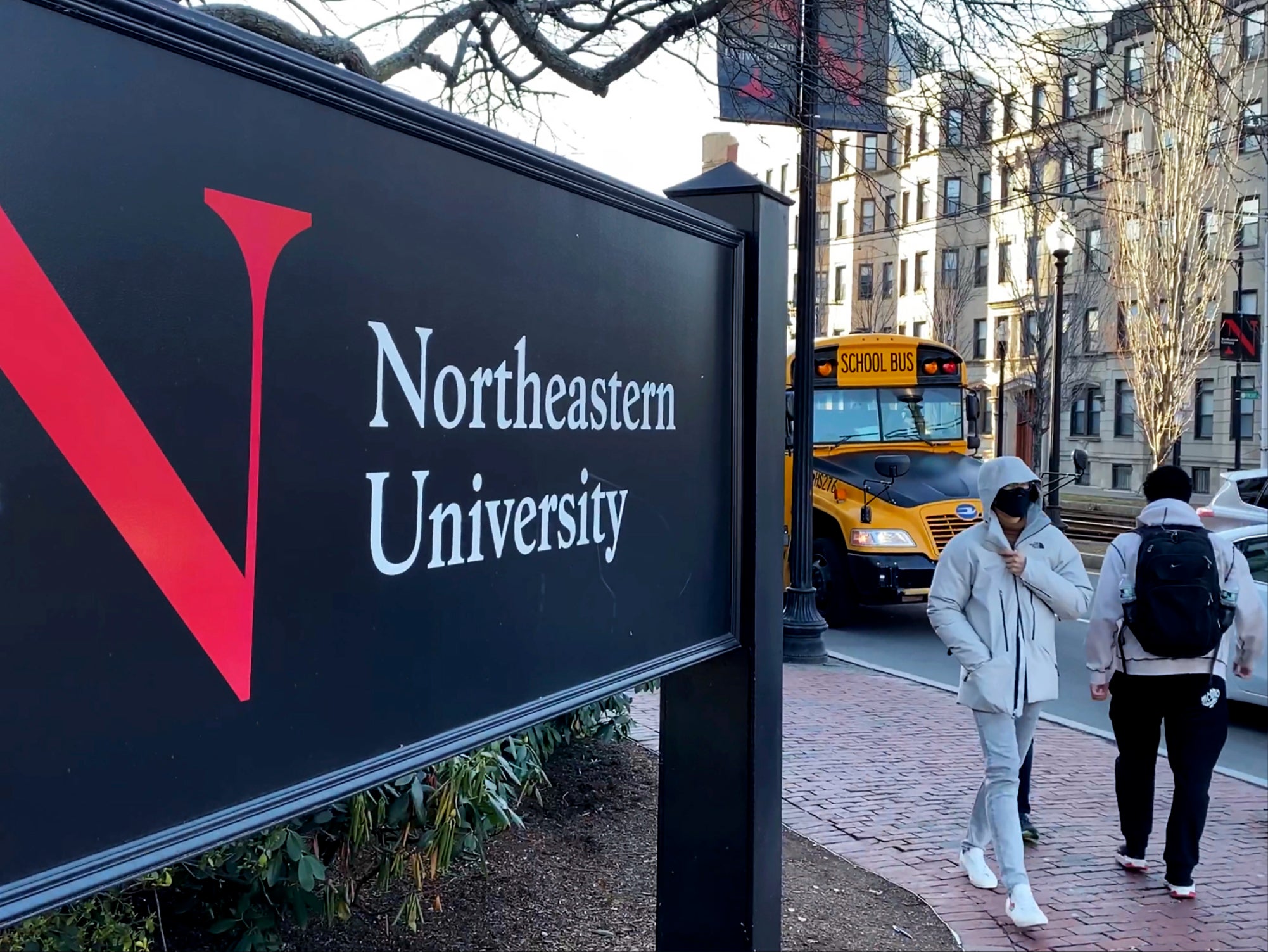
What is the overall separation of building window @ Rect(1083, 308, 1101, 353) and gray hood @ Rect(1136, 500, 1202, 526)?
1272 inches

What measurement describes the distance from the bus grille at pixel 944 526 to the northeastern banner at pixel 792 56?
6132 millimetres

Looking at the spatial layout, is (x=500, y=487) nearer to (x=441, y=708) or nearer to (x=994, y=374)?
(x=441, y=708)

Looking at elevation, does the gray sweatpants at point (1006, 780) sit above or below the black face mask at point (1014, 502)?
below

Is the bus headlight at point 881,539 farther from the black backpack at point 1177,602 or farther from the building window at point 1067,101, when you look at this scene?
the black backpack at point 1177,602

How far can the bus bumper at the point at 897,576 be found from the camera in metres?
12.0

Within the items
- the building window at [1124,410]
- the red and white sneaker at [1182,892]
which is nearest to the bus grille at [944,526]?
the red and white sneaker at [1182,892]

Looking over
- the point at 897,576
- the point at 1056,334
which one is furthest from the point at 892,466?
the point at 1056,334

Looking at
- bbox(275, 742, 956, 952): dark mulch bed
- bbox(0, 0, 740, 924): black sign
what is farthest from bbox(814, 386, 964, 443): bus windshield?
bbox(0, 0, 740, 924): black sign

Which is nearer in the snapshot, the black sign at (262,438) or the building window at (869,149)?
the black sign at (262,438)

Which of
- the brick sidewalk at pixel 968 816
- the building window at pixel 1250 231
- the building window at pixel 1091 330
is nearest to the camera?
the brick sidewalk at pixel 968 816

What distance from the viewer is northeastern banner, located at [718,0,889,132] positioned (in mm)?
6109

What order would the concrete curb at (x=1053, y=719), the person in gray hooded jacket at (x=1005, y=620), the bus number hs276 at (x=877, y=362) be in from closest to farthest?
1. the person in gray hooded jacket at (x=1005, y=620)
2. the concrete curb at (x=1053, y=719)
3. the bus number hs276 at (x=877, y=362)

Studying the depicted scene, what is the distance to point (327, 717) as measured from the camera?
1518mm

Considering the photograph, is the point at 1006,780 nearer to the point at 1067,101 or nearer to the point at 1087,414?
the point at 1067,101
